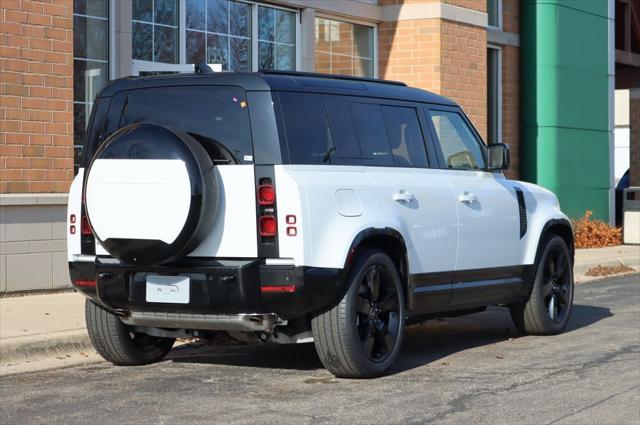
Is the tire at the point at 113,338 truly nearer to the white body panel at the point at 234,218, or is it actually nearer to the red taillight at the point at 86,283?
the red taillight at the point at 86,283

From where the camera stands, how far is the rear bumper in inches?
302

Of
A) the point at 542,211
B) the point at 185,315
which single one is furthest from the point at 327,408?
the point at 542,211

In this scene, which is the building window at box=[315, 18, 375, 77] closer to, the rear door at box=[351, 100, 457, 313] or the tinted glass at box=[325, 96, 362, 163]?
the rear door at box=[351, 100, 457, 313]

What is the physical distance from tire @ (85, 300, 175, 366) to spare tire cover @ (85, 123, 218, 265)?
91cm

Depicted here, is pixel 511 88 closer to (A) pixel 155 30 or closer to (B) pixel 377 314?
(A) pixel 155 30

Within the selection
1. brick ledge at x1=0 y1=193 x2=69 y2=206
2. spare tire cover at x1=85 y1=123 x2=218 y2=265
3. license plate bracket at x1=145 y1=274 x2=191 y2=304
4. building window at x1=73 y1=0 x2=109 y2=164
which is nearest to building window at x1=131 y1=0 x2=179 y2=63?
building window at x1=73 y1=0 x2=109 y2=164

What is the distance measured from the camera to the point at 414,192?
8.80 m

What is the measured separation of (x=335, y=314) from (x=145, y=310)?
1.25 metres

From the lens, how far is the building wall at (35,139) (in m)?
12.2

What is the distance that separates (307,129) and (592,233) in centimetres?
1452

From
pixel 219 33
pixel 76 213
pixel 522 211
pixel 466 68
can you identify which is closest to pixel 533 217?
pixel 522 211

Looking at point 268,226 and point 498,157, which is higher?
point 498,157

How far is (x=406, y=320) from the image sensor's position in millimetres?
8867

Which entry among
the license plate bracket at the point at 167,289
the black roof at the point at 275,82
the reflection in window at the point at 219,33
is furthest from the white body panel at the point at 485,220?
the reflection in window at the point at 219,33
